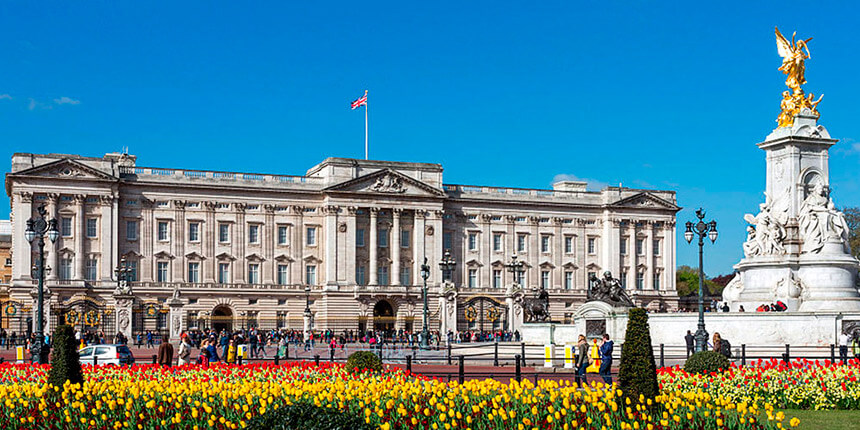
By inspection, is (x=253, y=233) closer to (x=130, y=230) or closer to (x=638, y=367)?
(x=130, y=230)

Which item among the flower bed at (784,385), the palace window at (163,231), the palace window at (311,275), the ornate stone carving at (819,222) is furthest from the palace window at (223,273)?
the flower bed at (784,385)

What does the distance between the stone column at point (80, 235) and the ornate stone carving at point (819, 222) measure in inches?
2473

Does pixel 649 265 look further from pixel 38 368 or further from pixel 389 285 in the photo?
pixel 38 368

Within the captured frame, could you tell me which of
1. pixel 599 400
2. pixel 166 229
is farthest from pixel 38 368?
pixel 166 229

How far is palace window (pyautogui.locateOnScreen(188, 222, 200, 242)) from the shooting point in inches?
3612

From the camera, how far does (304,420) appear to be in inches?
457

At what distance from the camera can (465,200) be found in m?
101

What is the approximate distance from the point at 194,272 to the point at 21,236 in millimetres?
14023

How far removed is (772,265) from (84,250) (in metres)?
62.4

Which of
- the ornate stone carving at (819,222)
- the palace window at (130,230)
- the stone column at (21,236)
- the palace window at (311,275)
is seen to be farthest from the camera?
the palace window at (311,275)

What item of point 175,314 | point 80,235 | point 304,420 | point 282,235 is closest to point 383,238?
point 282,235

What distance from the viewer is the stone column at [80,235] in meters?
86.2

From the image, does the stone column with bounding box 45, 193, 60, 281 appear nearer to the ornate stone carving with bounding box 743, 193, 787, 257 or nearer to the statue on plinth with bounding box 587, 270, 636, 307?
the statue on plinth with bounding box 587, 270, 636, 307

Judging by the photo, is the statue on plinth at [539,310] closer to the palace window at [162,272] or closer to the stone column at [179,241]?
the stone column at [179,241]
